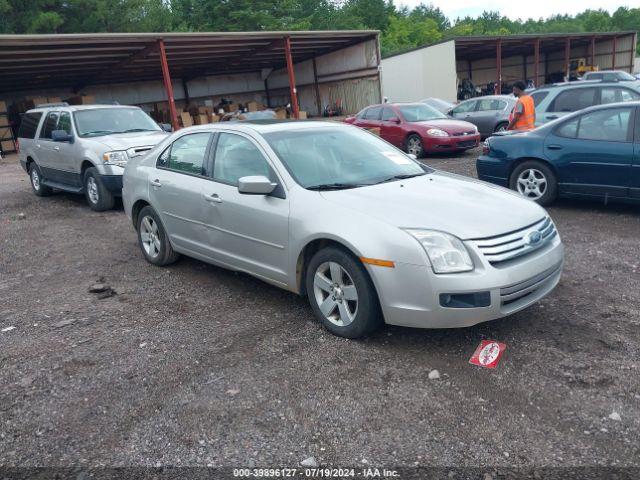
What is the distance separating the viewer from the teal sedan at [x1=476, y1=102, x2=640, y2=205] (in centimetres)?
655

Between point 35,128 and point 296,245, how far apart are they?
8867mm

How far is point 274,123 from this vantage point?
506cm

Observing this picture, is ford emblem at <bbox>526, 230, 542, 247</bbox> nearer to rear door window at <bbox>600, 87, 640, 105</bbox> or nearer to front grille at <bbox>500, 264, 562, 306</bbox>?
front grille at <bbox>500, 264, 562, 306</bbox>

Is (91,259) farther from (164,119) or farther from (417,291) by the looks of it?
(164,119)

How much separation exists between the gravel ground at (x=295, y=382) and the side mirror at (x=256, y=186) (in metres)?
1.06

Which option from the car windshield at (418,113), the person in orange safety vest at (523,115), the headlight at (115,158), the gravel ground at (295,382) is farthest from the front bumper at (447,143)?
the gravel ground at (295,382)

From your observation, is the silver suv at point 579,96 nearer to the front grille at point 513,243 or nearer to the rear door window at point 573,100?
the rear door window at point 573,100

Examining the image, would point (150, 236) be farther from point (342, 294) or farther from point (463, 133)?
point (463, 133)

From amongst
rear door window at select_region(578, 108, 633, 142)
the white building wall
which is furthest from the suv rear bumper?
the white building wall

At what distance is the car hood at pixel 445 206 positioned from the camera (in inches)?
141

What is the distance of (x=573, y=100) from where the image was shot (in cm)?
1022

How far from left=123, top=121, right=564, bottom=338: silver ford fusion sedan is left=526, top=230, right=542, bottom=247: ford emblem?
1cm

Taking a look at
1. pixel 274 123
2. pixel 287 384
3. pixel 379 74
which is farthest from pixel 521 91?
pixel 379 74

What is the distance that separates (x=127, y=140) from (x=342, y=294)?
652 centimetres
